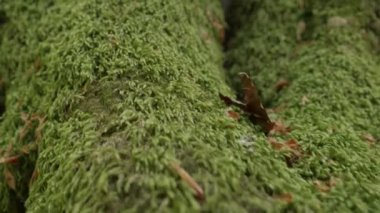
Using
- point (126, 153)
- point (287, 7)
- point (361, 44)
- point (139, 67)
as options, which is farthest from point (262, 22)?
point (126, 153)

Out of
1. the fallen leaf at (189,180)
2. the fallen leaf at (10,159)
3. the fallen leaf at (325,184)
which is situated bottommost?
the fallen leaf at (10,159)

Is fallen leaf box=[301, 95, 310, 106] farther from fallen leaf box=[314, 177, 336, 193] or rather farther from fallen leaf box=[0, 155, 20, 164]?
fallen leaf box=[0, 155, 20, 164]

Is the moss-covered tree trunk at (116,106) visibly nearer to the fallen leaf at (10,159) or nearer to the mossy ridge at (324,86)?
the fallen leaf at (10,159)

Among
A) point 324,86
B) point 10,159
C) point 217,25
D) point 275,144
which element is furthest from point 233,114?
point 217,25

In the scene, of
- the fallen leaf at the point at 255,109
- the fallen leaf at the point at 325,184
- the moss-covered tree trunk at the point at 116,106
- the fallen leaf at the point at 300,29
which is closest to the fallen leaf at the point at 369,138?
the fallen leaf at the point at 255,109

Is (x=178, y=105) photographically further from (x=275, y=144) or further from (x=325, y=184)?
(x=325, y=184)

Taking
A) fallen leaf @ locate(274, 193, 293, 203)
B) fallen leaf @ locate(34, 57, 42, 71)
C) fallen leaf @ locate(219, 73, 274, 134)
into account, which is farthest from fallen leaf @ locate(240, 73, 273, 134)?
fallen leaf @ locate(34, 57, 42, 71)
